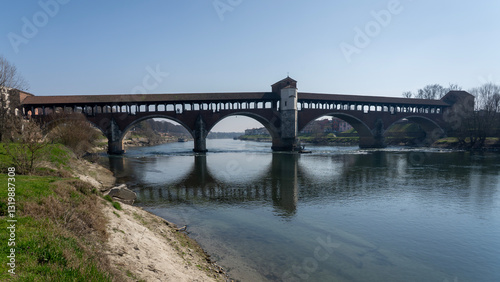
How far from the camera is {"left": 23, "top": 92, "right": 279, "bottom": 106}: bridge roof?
5188cm

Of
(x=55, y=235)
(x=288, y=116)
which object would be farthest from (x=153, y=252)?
(x=288, y=116)

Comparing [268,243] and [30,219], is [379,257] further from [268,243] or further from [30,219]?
[30,219]

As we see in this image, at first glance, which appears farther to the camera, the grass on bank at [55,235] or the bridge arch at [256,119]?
the bridge arch at [256,119]

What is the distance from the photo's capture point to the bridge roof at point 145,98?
51875 millimetres

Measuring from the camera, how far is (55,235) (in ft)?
18.5

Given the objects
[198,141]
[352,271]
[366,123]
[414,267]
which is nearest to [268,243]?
[352,271]

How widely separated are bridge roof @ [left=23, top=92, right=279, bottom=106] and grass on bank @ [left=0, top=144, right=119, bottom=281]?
1925 inches

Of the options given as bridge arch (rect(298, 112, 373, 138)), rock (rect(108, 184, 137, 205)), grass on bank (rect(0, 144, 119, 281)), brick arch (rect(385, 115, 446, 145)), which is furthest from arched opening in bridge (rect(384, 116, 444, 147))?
grass on bank (rect(0, 144, 119, 281))

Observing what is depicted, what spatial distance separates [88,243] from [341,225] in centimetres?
1108

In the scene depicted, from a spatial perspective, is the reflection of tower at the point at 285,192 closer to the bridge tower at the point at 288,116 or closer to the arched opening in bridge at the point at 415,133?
the bridge tower at the point at 288,116

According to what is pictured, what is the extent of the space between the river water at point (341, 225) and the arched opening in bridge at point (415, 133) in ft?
199

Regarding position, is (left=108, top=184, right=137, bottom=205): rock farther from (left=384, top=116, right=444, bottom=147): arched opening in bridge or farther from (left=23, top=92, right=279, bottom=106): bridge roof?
(left=384, top=116, right=444, bottom=147): arched opening in bridge

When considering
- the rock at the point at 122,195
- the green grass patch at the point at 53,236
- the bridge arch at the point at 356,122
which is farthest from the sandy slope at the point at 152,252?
the bridge arch at the point at 356,122

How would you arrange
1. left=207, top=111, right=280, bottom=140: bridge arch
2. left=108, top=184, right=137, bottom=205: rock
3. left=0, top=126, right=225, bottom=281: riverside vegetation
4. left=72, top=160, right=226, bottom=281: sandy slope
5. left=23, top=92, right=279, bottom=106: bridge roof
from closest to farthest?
left=0, top=126, right=225, bottom=281: riverside vegetation, left=72, top=160, right=226, bottom=281: sandy slope, left=108, top=184, right=137, bottom=205: rock, left=23, top=92, right=279, bottom=106: bridge roof, left=207, top=111, right=280, bottom=140: bridge arch
